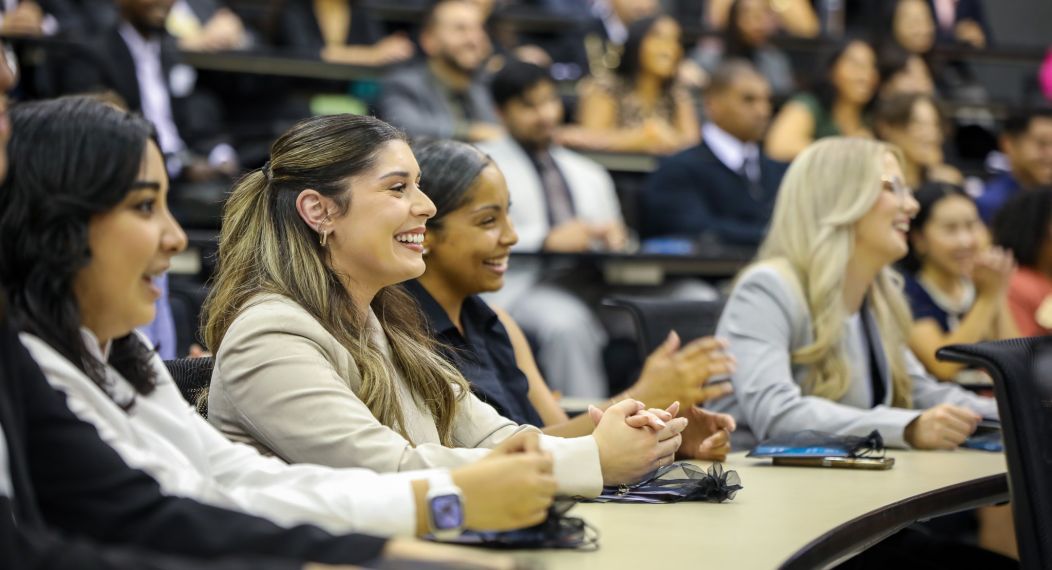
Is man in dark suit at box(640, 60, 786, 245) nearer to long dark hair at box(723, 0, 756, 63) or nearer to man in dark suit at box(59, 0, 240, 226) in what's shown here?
long dark hair at box(723, 0, 756, 63)

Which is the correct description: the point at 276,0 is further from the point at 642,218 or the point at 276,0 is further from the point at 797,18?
the point at 797,18

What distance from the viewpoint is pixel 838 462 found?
2471mm

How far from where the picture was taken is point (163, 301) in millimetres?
3205

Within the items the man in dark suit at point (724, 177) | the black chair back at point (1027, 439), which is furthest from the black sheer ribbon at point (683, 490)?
the man in dark suit at point (724, 177)

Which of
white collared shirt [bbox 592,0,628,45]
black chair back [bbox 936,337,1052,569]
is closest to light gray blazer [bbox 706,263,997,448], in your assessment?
black chair back [bbox 936,337,1052,569]

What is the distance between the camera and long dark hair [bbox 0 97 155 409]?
4.78ft

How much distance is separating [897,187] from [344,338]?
1.67 m

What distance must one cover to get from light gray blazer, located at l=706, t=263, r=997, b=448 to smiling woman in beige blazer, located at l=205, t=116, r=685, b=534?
2.72 ft

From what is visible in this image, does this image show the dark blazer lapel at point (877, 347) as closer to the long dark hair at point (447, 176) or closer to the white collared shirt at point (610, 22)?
the long dark hair at point (447, 176)

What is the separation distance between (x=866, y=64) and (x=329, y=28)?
2832 mm

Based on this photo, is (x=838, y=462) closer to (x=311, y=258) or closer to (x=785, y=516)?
(x=785, y=516)

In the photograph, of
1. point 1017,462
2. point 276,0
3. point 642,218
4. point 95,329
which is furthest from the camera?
point 276,0

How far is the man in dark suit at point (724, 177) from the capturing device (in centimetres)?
570

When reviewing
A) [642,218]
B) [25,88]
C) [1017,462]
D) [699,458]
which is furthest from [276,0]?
[1017,462]
